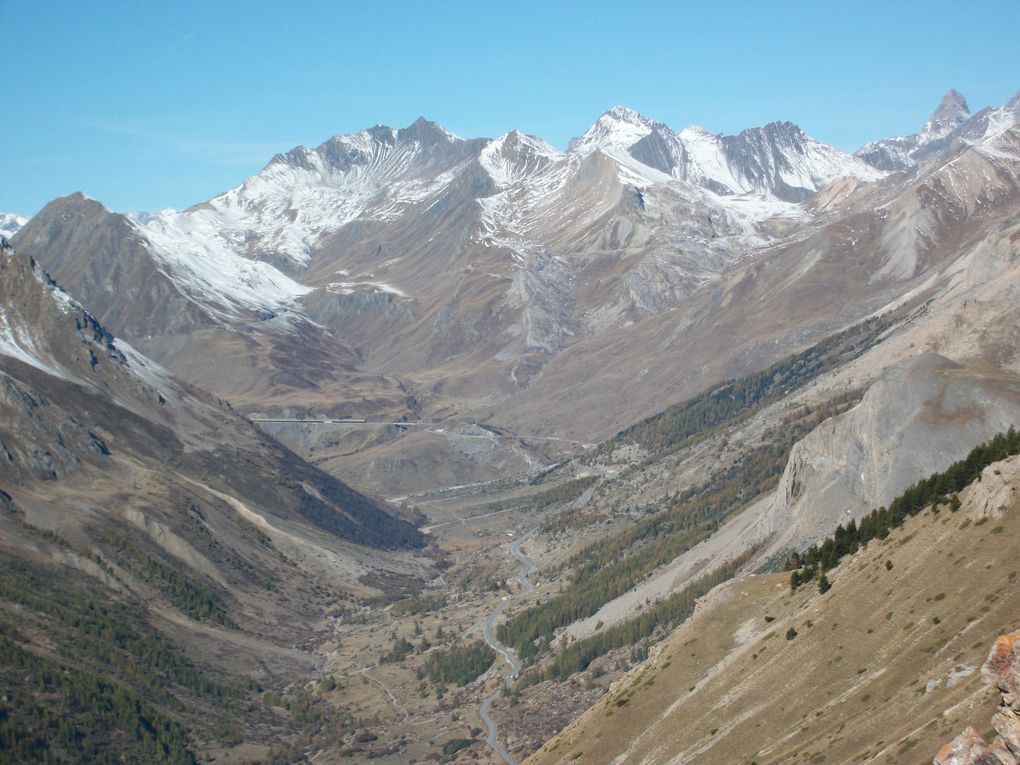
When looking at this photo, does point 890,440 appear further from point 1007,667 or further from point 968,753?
point 968,753

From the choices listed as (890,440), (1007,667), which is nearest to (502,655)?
(890,440)

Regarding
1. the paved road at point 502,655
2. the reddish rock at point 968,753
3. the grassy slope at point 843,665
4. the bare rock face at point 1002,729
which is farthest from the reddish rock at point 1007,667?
the paved road at point 502,655

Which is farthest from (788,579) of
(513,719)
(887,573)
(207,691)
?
(207,691)

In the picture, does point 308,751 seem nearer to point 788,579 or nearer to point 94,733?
point 94,733

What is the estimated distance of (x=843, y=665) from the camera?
209 ft

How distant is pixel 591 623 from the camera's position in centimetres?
15762

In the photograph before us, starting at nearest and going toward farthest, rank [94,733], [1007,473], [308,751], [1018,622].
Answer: [1018,622], [1007,473], [94,733], [308,751]

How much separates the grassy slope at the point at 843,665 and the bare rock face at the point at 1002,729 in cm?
1102

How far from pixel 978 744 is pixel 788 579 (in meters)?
59.5

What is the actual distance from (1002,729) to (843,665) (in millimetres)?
32577

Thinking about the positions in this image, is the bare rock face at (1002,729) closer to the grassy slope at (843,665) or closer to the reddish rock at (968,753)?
the reddish rock at (968,753)

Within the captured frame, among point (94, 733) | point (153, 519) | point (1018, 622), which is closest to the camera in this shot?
point (1018, 622)

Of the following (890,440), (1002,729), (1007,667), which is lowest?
(890,440)

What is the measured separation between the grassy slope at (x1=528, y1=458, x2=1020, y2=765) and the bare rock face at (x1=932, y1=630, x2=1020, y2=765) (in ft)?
36.2
